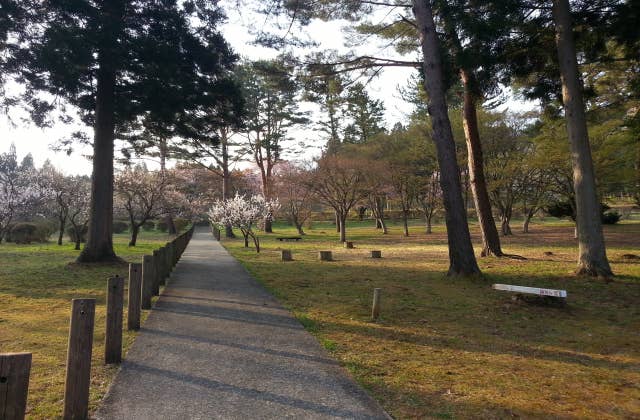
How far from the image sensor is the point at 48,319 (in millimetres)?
6453

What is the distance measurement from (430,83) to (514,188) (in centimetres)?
1902

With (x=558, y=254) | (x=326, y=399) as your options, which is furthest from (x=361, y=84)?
(x=326, y=399)

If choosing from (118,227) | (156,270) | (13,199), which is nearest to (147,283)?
(156,270)

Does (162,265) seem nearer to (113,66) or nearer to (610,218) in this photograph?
(113,66)

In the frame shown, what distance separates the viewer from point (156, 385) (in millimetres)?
3842

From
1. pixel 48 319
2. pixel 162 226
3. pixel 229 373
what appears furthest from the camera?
pixel 162 226

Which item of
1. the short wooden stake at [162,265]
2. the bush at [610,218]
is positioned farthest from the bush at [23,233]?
the bush at [610,218]

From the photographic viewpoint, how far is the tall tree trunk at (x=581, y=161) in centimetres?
988

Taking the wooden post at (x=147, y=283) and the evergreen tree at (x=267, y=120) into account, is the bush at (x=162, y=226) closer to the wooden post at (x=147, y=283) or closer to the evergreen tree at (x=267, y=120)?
the evergreen tree at (x=267, y=120)

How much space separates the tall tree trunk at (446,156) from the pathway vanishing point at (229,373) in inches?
210

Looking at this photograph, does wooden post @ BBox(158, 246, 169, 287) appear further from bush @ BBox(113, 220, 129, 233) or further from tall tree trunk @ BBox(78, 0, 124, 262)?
bush @ BBox(113, 220, 129, 233)

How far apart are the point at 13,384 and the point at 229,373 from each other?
2044 millimetres

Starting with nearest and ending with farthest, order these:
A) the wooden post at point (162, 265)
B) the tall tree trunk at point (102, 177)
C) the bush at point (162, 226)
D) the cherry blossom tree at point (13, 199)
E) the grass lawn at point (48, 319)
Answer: the grass lawn at point (48, 319)
the wooden post at point (162, 265)
the tall tree trunk at point (102, 177)
the cherry blossom tree at point (13, 199)
the bush at point (162, 226)

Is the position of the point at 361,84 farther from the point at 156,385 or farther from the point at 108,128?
the point at 156,385
